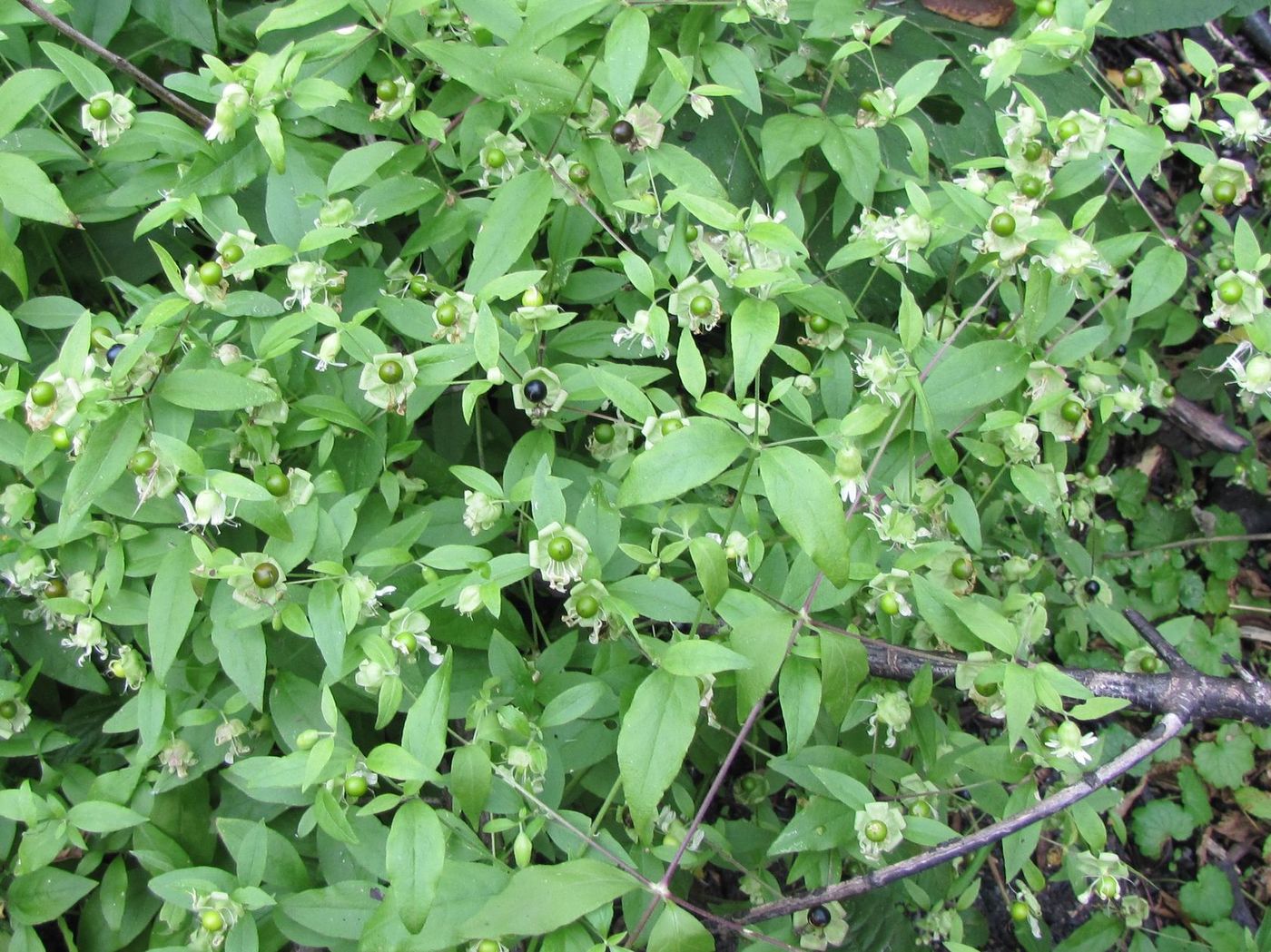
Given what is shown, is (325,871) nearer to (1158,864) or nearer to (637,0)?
(637,0)

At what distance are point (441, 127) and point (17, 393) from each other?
102 cm

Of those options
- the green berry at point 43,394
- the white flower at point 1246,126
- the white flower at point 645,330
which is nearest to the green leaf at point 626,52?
the white flower at point 645,330

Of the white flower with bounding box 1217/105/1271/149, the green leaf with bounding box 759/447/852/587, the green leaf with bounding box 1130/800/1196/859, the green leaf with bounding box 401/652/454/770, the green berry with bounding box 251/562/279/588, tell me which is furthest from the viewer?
the green leaf with bounding box 1130/800/1196/859

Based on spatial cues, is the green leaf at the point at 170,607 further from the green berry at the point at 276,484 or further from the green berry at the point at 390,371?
the green berry at the point at 390,371

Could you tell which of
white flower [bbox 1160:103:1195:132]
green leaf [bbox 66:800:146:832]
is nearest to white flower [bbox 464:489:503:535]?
green leaf [bbox 66:800:146:832]

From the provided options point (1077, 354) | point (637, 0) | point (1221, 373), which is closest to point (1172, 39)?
point (1221, 373)

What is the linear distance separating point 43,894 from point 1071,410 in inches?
97.4

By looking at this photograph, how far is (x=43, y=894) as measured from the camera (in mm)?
2125

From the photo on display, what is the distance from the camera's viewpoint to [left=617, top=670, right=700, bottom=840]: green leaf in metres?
1.64

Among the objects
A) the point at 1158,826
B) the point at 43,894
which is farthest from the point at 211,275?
the point at 1158,826

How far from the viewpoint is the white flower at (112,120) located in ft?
7.14

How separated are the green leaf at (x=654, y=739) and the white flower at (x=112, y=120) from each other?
5.63 feet

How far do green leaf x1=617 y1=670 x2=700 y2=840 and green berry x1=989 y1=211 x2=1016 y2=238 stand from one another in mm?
1120

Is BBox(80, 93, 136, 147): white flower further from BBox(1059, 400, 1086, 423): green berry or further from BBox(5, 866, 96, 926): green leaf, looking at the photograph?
BBox(1059, 400, 1086, 423): green berry
